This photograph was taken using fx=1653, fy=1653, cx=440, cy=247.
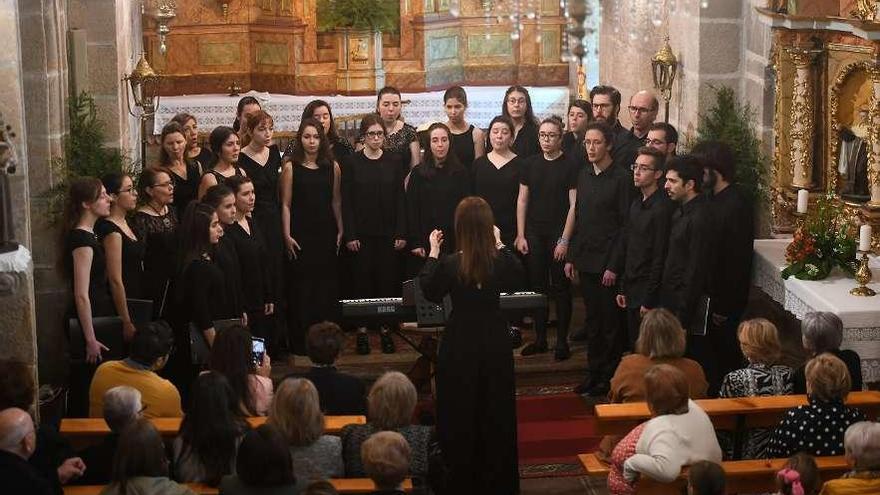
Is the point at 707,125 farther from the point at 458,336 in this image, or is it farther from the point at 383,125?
the point at 458,336

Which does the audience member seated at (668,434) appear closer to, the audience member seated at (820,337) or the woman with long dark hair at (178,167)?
the audience member seated at (820,337)

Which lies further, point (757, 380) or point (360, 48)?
point (360, 48)

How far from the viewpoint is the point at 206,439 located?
21.6ft

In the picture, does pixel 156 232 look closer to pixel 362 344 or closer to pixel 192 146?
pixel 192 146

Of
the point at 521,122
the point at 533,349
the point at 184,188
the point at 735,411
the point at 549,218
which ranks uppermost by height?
the point at 521,122

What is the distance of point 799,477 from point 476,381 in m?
2.14

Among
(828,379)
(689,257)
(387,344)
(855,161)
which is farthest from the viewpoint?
(387,344)

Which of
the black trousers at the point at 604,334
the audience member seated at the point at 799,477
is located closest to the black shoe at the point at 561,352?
the black trousers at the point at 604,334

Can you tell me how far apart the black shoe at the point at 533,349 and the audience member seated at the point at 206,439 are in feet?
13.0

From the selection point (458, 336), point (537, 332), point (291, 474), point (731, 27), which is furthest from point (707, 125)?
point (291, 474)

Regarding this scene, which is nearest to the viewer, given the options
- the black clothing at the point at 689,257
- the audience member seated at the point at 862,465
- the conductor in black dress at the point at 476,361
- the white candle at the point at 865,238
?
the audience member seated at the point at 862,465

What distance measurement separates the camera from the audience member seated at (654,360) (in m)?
7.50

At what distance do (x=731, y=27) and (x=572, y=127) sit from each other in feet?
4.33

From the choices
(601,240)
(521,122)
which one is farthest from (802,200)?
(521,122)
